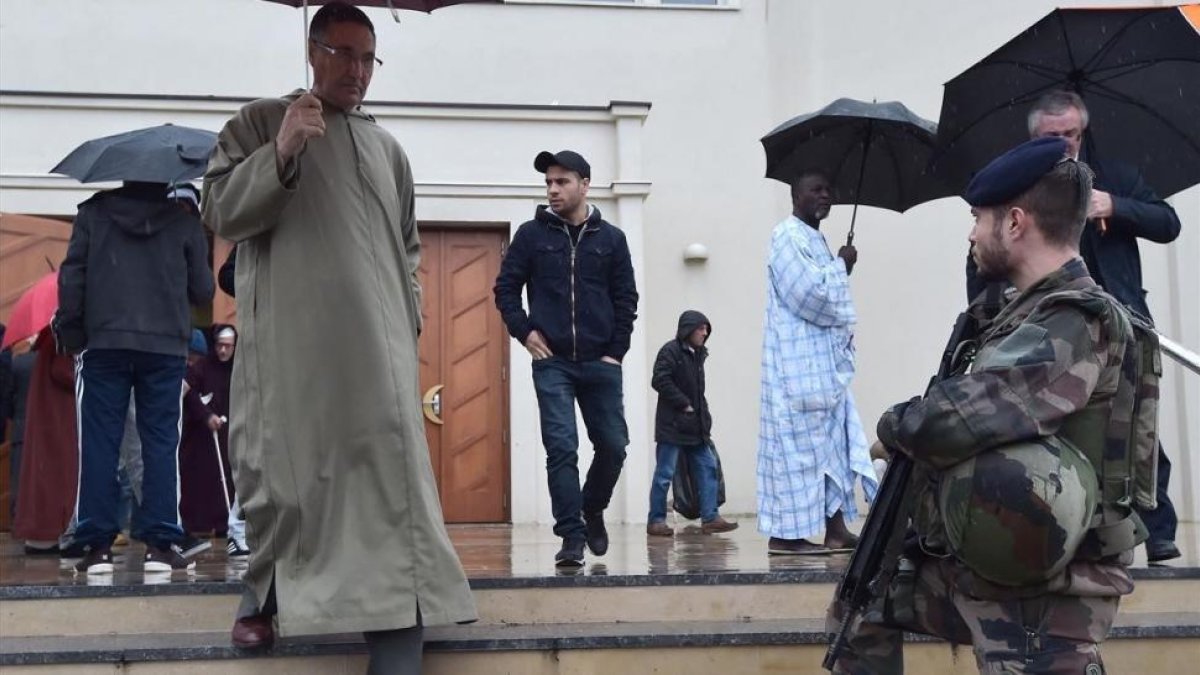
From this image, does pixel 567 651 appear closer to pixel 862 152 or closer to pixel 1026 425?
pixel 1026 425

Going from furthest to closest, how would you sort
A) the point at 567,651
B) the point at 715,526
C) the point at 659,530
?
the point at 715,526 → the point at 659,530 → the point at 567,651

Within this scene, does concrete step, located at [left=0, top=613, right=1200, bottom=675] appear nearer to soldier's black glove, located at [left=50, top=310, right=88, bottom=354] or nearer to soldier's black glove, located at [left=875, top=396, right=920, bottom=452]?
soldier's black glove, located at [left=50, top=310, right=88, bottom=354]

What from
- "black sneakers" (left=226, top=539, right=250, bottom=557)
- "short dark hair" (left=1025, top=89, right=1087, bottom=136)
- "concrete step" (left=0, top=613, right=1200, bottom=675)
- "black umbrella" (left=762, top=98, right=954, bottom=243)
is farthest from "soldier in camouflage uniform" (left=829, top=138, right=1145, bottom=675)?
"black sneakers" (left=226, top=539, right=250, bottom=557)

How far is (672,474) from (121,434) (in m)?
5.52

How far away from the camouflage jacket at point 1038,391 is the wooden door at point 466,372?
8411 millimetres

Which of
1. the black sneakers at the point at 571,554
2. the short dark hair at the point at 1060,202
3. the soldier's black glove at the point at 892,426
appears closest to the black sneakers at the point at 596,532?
the black sneakers at the point at 571,554

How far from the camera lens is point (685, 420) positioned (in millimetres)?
10656

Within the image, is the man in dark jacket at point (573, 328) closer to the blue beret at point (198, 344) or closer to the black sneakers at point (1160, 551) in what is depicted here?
the black sneakers at point (1160, 551)

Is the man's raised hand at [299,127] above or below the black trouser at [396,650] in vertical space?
above

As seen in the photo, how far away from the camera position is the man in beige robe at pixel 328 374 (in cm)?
417

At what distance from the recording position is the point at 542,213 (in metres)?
6.38

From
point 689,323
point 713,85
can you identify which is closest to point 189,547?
point 689,323

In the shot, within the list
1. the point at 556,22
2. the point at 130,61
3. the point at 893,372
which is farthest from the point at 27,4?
the point at 893,372

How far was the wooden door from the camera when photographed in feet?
37.5
